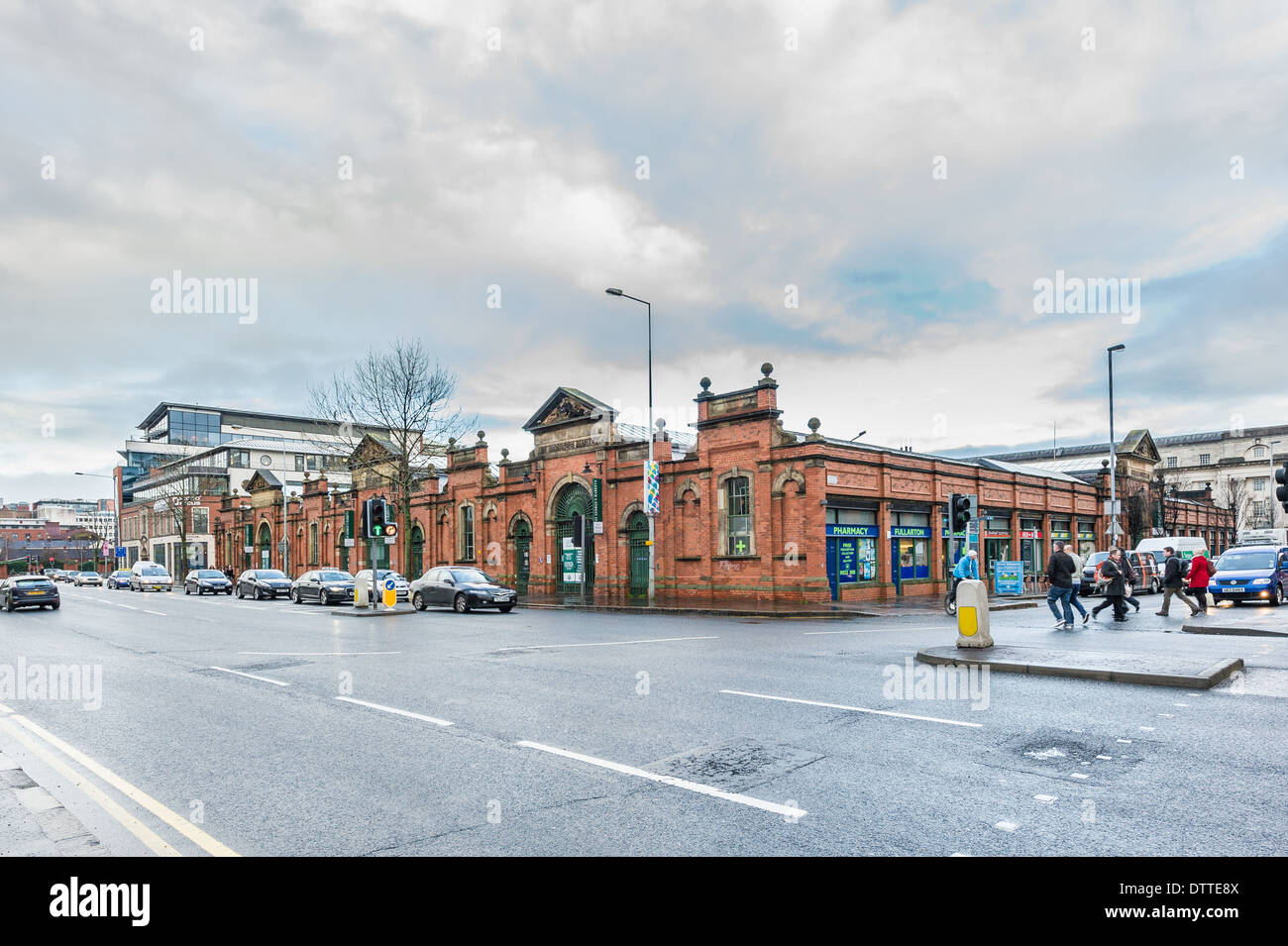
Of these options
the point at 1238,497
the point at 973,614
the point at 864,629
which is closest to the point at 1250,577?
the point at 864,629

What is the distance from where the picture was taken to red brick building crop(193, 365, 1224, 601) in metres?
28.3

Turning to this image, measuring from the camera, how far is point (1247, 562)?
23156 millimetres

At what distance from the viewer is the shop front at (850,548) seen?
2819 cm

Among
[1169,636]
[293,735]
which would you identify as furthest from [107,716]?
[1169,636]

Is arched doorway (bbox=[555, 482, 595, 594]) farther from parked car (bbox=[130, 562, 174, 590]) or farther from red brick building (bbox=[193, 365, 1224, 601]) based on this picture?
parked car (bbox=[130, 562, 174, 590])

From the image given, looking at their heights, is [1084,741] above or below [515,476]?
below

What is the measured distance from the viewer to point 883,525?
30109mm

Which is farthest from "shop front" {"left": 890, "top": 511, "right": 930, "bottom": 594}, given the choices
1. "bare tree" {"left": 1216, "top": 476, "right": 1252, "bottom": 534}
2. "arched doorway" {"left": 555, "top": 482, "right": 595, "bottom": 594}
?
"bare tree" {"left": 1216, "top": 476, "right": 1252, "bottom": 534}

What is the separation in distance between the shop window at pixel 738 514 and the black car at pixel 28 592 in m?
24.3

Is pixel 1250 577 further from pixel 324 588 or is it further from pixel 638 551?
pixel 324 588

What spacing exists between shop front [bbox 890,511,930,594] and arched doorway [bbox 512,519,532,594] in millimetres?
16703
